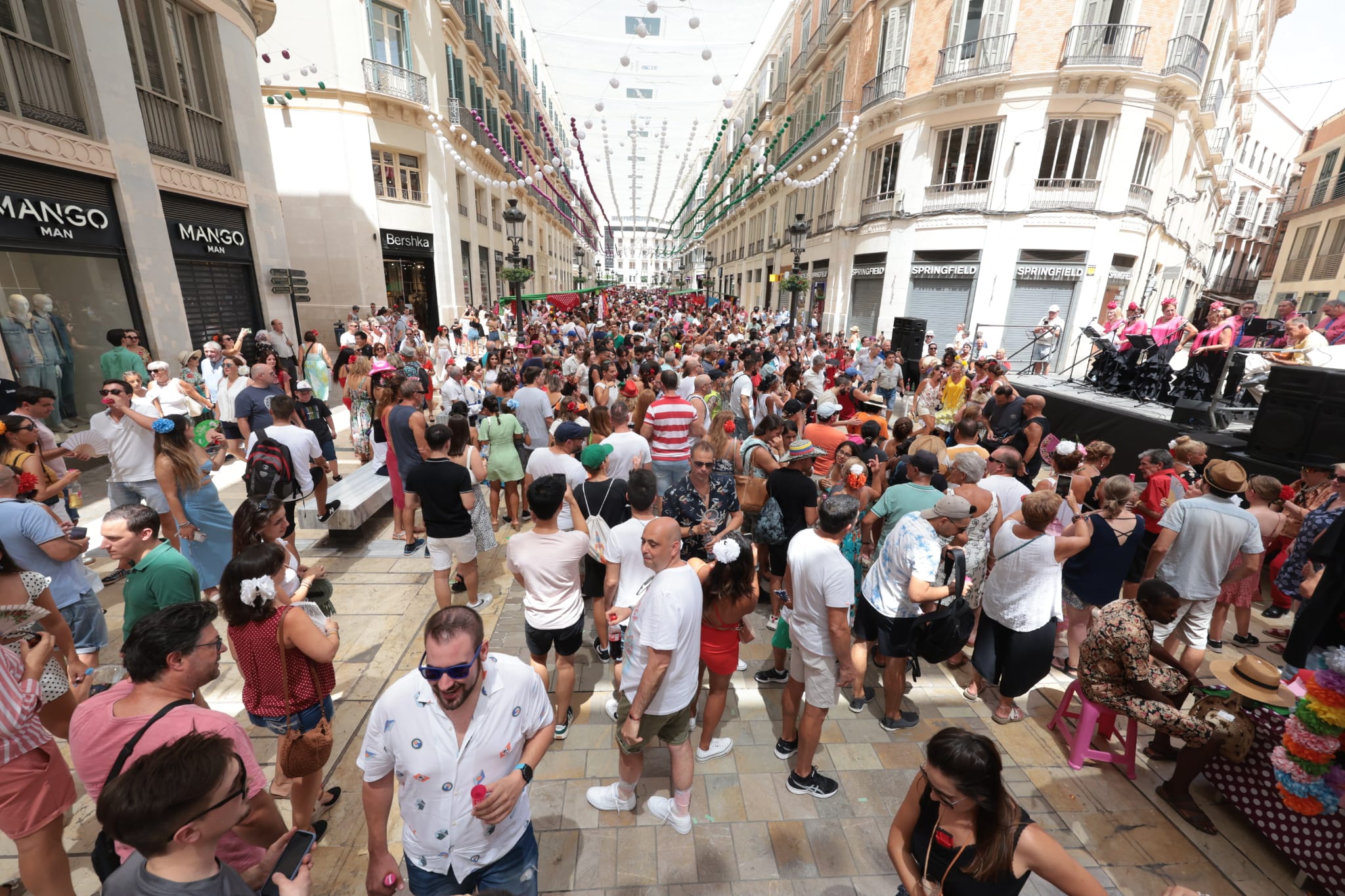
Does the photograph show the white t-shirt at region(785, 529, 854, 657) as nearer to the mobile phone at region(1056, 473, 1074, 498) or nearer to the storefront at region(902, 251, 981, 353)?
the mobile phone at region(1056, 473, 1074, 498)

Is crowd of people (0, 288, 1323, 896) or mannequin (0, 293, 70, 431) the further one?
mannequin (0, 293, 70, 431)

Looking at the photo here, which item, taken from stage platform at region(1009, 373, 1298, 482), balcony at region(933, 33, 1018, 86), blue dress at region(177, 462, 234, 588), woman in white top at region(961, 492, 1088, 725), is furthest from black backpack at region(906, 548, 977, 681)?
balcony at region(933, 33, 1018, 86)

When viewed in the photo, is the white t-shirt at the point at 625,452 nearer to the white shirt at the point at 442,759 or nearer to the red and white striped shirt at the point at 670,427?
the red and white striped shirt at the point at 670,427

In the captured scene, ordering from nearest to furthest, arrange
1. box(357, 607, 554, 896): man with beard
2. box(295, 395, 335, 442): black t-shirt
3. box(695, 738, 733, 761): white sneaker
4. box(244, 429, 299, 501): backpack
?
box(357, 607, 554, 896): man with beard → box(695, 738, 733, 761): white sneaker → box(244, 429, 299, 501): backpack → box(295, 395, 335, 442): black t-shirt

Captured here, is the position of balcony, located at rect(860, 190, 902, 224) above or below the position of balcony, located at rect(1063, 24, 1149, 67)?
below

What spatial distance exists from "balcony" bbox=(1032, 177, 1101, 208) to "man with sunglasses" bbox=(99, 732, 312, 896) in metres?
22.4

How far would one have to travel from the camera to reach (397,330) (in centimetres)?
1431

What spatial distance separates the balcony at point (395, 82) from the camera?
16906 millimetres

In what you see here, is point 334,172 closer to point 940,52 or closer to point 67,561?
point 67,561

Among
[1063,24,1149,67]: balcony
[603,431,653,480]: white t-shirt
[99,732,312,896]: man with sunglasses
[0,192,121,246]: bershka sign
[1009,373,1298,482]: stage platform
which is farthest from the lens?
[1063,24,1149,67]: balcony

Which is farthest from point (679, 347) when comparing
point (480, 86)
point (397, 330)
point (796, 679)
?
point (480, 86)

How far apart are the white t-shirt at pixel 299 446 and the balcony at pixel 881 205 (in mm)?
20123

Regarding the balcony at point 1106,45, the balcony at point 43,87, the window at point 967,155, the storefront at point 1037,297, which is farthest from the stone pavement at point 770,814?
the balcony at point 1106,45

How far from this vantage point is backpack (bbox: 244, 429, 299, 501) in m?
4.52
